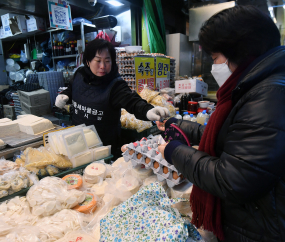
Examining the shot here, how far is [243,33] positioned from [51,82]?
182 inches

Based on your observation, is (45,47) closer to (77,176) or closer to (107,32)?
(107,32)

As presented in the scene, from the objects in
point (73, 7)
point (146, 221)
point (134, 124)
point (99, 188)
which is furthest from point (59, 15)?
point (146, 221)

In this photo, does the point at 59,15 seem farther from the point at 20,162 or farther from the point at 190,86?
the point at 20,162

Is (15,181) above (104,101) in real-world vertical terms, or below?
below

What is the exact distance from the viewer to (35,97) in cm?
370

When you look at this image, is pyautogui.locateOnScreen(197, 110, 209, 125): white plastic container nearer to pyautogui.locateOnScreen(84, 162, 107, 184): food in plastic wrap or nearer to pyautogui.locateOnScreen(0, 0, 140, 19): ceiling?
pyautogui.locateOnScreen(84, 162, 107, 184): food in plastic wrap

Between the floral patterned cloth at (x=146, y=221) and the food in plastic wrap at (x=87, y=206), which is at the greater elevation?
the floral patterned cloth at (x=146, y=221)

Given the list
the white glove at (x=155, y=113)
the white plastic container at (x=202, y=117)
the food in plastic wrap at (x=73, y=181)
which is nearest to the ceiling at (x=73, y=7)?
the white plastic container at (x=202, y=117)

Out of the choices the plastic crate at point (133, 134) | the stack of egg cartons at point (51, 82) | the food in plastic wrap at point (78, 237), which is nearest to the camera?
the food in plastic wrap at point (78, 237)

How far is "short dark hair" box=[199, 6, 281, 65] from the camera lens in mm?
798

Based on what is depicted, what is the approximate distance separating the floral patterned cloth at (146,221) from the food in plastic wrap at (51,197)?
1.19ft

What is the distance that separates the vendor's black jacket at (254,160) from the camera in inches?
26.7

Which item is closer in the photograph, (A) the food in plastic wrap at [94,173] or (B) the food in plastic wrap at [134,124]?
(A) the food in plastic wrap at [94,173]

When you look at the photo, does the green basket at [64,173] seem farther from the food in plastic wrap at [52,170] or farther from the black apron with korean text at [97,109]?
the black apron with korean text at [97,109]
